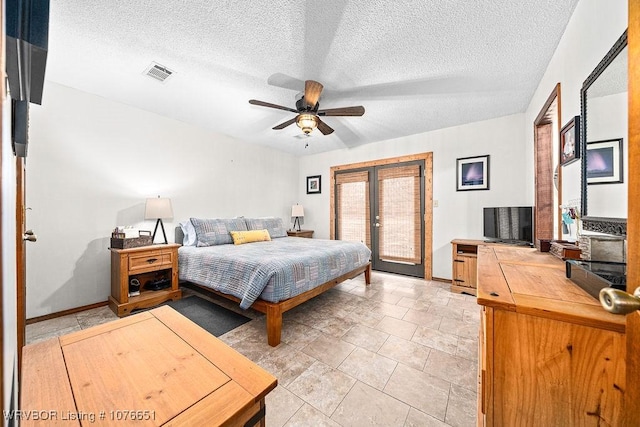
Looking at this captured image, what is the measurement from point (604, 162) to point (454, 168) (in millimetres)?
2840

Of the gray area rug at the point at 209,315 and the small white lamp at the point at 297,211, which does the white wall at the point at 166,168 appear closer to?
the small white lamp at the point at 297,211

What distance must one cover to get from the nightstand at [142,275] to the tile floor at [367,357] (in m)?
0.26

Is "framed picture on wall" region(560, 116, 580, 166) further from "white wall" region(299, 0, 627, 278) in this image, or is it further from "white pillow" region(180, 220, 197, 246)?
"white pillow" region(180, 220, 197, 246)

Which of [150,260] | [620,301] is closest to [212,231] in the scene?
[150,260]

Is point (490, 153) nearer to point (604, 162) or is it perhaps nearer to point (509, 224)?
point (509, 224)

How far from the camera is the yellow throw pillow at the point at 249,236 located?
3.72m

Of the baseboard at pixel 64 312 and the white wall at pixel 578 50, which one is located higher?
the white wall at pixel 578 50

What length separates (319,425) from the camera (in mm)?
1364

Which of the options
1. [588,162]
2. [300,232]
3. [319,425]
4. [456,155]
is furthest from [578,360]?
[300,232]

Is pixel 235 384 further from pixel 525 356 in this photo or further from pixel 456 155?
pixel 456 155

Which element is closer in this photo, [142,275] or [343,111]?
[343,111]

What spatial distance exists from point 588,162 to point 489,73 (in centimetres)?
157

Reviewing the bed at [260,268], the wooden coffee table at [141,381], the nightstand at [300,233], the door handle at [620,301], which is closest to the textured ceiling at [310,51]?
the bed at [260,268]

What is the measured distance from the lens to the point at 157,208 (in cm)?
321
